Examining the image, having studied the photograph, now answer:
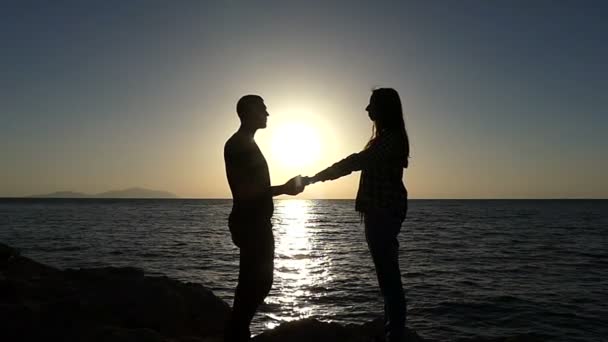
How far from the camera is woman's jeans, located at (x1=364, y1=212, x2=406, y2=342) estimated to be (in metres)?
4.50

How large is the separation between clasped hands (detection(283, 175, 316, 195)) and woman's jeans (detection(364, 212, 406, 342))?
2.30 feet

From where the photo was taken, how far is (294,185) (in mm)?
4699

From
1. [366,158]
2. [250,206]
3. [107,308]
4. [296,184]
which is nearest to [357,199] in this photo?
[366,158]

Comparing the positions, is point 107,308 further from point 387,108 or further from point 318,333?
point 387,108

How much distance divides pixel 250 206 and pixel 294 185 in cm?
50

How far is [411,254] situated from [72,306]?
2569 centimetres

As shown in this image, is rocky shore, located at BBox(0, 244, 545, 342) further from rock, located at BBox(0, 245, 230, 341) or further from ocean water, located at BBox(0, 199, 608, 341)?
ocean water, located at BBox(0, 199, 608, 341)

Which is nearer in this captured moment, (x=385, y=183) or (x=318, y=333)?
(x=385, y=183)

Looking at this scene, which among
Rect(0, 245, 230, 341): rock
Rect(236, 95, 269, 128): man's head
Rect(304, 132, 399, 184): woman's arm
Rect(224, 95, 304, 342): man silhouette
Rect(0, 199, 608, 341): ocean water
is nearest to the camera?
Rect(304, 132, 399, 184): woman's arm

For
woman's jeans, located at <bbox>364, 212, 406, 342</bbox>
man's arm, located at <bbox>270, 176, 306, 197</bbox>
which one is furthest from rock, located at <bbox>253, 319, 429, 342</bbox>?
man's arm, located at <bbox>270, 176, 306, 197</bbox>

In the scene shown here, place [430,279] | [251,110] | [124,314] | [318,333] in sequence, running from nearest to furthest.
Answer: [251,110] → [318,333] → [124,314] → [430,279]

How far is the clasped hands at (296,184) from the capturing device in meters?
4.68

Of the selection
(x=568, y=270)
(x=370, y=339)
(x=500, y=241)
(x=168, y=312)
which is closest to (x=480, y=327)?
(x=370, y=339)

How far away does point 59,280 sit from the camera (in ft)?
28.6
